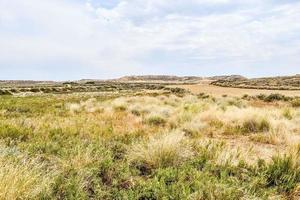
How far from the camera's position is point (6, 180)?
4863 millimetres

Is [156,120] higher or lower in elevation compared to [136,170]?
lower

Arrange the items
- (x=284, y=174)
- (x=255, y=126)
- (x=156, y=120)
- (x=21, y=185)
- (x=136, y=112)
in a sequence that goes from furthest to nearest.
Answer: (x=136, y=112), (x=156, y=120), (x=255, y=126), (x=284, y=174), (x=21, y=185)

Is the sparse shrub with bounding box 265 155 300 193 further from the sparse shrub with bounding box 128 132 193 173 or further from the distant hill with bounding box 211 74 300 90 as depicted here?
the distant hill with bounding box 211 74 300 90

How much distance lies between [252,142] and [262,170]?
4.42 metres

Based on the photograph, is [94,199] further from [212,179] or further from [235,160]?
[235,160]

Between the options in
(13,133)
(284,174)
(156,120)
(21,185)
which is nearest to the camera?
(21,185)

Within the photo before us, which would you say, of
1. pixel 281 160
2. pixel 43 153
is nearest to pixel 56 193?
pixel 43 153

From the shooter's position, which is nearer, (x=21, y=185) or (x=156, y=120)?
(x=21, y=185)

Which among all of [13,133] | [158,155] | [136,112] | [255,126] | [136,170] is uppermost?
[13,133]

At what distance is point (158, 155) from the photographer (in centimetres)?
754

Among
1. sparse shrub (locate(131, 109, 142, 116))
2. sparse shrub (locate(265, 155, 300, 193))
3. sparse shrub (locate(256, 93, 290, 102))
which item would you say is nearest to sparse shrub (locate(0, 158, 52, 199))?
sparse shrub (locate(265, 155, 300, 193))

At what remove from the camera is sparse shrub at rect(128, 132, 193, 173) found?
24.3 ft

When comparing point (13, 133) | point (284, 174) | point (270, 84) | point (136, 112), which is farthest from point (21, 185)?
point (270, 84)

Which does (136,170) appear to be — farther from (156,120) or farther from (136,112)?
(136,112)
